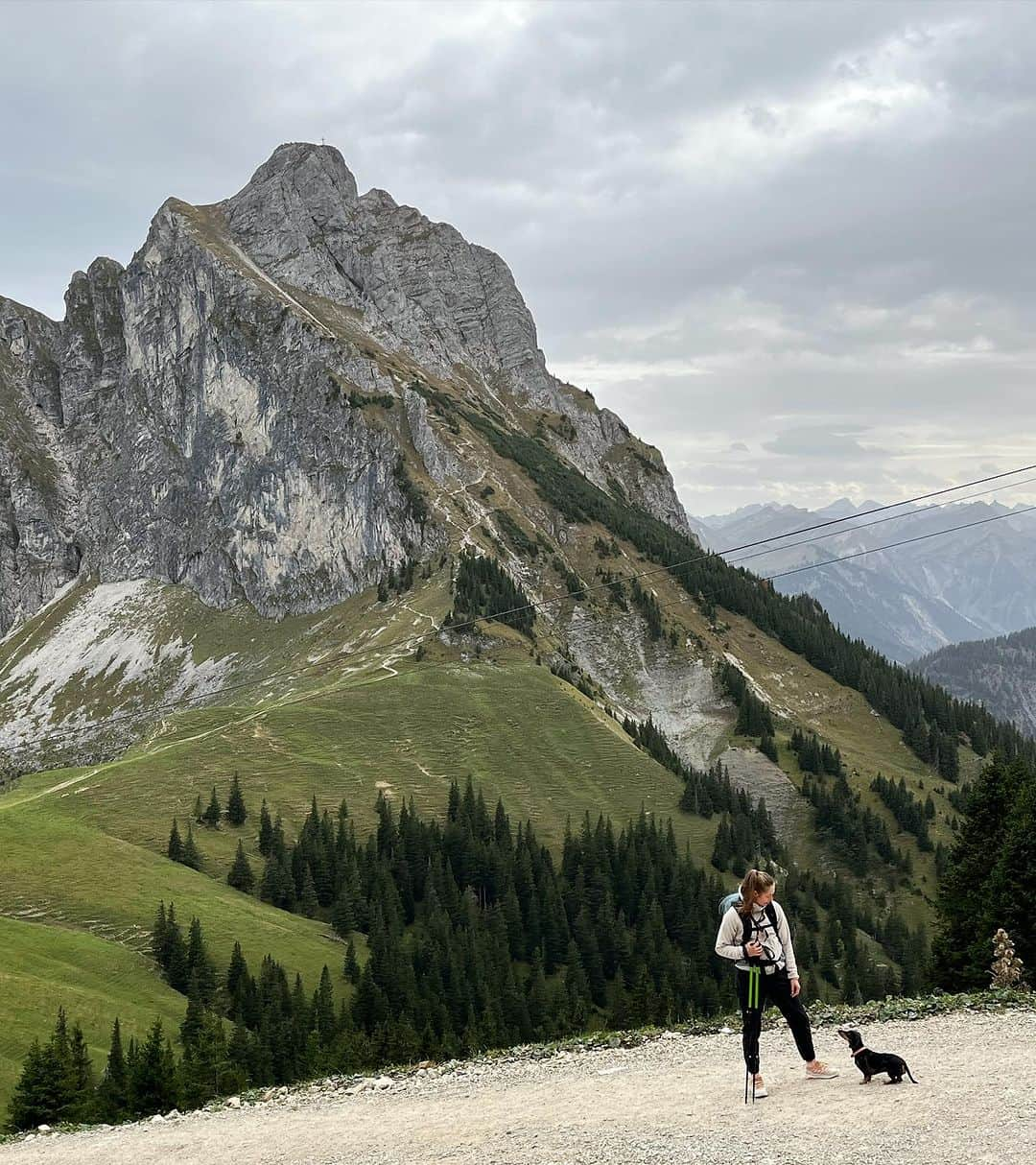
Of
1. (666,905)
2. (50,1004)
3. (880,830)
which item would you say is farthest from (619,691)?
(50,1004)

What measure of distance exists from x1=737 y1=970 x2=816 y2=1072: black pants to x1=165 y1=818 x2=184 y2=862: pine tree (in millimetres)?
103422

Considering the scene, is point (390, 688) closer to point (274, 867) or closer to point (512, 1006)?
point (274, 867)

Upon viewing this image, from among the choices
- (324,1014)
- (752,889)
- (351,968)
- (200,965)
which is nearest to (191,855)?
(351,968)

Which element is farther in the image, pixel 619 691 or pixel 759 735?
pixel 619 691

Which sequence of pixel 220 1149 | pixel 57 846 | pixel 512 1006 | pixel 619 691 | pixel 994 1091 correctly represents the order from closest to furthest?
pixel 994 1091 → pixel 220 1149 → pixel 512 1006 → pixel 57 846 → pixel 619 691

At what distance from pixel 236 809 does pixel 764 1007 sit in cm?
11470

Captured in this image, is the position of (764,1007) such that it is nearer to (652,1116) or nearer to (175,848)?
(652,1116)

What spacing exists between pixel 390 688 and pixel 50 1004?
93224 mm

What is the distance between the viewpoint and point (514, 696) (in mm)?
160375

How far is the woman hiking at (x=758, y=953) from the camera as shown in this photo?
696 inches

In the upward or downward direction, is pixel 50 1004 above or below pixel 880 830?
above

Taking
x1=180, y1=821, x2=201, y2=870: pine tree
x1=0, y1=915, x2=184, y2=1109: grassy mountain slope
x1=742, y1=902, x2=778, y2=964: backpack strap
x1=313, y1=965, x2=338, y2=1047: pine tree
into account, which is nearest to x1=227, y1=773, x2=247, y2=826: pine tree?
x1=180, y1=821, x2=201, y2=870: pine tree

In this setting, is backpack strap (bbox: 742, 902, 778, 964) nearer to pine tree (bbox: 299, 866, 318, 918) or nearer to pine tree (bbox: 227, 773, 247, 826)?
pine tree (bbox: 299, 866, 318, 918)

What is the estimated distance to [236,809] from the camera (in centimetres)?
12419
